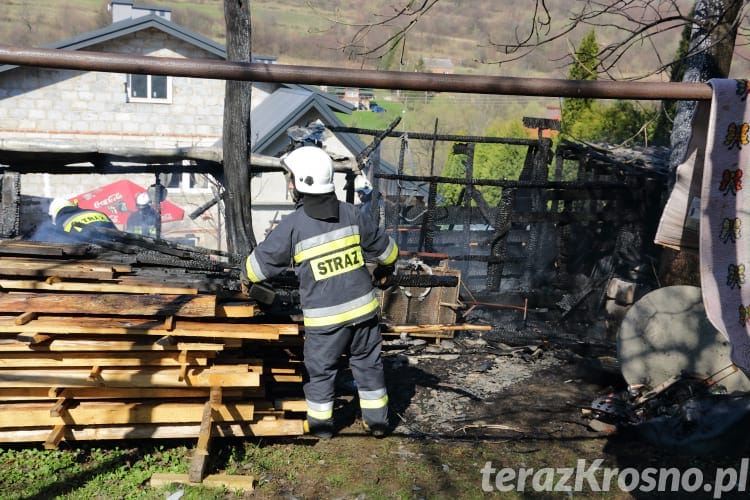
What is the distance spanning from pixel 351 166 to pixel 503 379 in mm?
3740

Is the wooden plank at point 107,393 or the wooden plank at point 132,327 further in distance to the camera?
the wooden plank at point 107,393

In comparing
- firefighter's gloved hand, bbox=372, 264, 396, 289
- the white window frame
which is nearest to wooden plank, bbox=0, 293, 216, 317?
firefighter's gloved hand, bbox=372, 264, 396, 289

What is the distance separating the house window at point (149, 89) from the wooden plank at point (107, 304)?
21.0 meters

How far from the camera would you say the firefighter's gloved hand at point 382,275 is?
212 inches

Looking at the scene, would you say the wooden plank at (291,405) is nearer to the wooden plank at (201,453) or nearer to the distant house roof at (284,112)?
the wooden plank at (201,453)

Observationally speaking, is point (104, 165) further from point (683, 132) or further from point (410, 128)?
point (410, 128)

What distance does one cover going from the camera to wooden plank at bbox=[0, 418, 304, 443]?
14.9 feet

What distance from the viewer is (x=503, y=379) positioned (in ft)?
21.9

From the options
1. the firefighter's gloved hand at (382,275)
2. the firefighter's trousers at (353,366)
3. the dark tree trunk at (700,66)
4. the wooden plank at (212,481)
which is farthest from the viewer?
the dark tree trunk at (700,66)

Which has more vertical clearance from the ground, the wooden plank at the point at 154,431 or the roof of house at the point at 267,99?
the roof of house at the point at 267,99

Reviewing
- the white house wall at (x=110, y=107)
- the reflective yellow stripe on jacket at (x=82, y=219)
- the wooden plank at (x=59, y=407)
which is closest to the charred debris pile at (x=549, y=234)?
the reflective yellow stripe on jacket at (x=82, y=219)

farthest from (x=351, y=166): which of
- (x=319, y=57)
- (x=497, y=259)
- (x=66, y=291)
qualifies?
(x=319, y=57)

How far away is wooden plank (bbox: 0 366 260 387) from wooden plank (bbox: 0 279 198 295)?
20.9 inches

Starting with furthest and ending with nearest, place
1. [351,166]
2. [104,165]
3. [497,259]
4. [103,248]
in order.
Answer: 1. [497,259]
2. [351,166]
3. [104,165]
4. [103,248]
